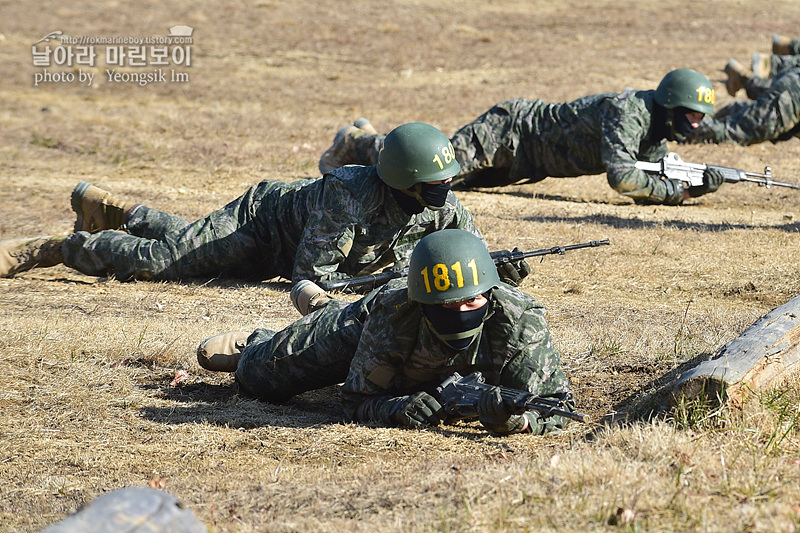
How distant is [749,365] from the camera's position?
4660 mm

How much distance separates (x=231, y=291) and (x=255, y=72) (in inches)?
488

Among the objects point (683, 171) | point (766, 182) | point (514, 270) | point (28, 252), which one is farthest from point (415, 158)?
point (766, 182)

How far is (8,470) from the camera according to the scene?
4.68 m

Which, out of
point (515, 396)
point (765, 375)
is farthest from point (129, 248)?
point (765, 375)

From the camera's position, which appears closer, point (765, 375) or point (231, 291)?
point (765, 375)

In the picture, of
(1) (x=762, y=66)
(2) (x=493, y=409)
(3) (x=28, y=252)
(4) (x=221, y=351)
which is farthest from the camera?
(1) (x=762, y=66)

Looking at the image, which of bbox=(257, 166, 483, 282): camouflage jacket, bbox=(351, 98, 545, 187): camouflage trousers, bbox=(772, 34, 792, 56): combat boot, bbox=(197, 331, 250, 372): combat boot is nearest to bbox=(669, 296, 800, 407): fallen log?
bbox=(197, 331, 250, 372): combat boot

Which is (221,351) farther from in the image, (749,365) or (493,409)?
(749,365)

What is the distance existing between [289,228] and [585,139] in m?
4.62

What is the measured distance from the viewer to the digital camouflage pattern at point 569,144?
10773mm

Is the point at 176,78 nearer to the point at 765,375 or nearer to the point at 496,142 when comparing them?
the point at 496,142

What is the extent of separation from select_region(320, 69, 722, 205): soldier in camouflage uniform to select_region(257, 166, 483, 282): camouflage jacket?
3566mm

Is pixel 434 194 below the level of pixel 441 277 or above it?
above

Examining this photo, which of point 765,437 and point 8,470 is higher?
point 765,437
